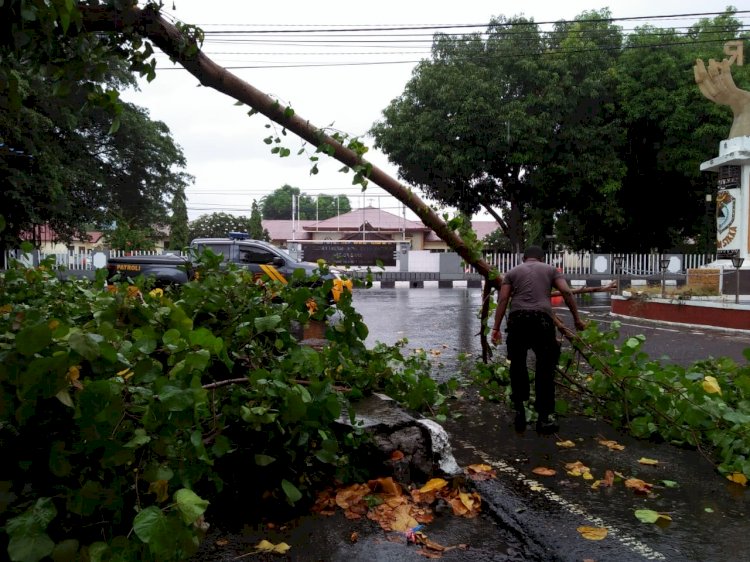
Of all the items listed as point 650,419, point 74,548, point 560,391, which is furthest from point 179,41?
point 560,391

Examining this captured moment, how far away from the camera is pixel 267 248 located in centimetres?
1519

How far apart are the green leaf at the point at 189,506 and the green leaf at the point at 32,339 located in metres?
0.65

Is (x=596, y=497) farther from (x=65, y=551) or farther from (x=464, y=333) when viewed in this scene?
(x=464, y=333)

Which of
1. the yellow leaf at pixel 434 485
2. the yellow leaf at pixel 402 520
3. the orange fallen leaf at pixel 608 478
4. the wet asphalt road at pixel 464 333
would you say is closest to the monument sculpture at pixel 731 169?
the wet asphalt road at pixel 464 333

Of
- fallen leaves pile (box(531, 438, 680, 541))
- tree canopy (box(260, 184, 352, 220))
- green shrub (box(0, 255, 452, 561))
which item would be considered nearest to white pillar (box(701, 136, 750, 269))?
fallen leaves pile (box(531, 438, 680, 541))

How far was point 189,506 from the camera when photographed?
199 centimetres

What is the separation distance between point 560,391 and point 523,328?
1691 mm

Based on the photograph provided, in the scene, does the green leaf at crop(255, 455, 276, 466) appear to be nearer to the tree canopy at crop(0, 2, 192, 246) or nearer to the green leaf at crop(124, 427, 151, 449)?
the green leaf at crop(124, 427, 151, 449)

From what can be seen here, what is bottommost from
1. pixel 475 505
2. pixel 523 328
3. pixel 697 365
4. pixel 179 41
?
pixel 475 505

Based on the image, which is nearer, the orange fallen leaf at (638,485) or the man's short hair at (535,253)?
the orange fallen leaf at (638,485)

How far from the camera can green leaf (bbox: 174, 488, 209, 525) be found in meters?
1.97

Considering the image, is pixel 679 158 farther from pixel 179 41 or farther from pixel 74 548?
pixel 74 548

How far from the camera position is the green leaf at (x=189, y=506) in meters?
1.97

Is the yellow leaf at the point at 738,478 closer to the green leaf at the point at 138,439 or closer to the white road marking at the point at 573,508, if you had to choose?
the white road marking at the point at 573,508
